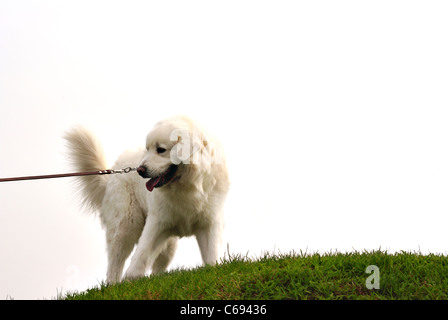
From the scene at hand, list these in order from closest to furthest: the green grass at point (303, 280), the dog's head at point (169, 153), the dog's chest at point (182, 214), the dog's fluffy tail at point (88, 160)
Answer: the green grass at point (303, 280) < the dog's head at point (169, 153) < the dog's chest at point (182, 214) < the dog's fluffy tail at point (88, 160)

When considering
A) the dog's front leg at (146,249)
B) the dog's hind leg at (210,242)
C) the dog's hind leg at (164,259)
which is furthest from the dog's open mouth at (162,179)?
the dog's hind leg at (164,259)

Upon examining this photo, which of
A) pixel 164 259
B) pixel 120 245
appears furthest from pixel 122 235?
pixel 164 259

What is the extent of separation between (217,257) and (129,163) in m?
2.15

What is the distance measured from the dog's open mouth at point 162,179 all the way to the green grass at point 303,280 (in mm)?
1161

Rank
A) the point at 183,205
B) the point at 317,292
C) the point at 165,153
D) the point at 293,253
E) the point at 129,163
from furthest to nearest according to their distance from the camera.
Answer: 1. the point at 129,163
2. the point at 183,205
3. the point at 165,153
4. the point at 293,253
5. the point at 317,292

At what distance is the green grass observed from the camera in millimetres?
4090

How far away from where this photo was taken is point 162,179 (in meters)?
5.77

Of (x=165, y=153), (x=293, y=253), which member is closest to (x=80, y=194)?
(x=165, y=153)

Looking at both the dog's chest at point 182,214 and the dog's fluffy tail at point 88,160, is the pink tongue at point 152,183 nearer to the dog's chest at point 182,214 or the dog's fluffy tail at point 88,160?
the dog's chest at point 182,214

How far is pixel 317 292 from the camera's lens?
4.10 meters

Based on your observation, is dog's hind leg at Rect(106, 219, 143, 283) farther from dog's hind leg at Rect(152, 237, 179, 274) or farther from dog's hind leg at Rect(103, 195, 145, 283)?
dog's hind leg at Rect(152, 237, 179, 274)

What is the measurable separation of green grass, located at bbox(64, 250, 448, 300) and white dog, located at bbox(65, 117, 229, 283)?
115 cm

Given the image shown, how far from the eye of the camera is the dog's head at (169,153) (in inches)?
221

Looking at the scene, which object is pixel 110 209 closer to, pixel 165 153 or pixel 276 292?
pixel 165 153
